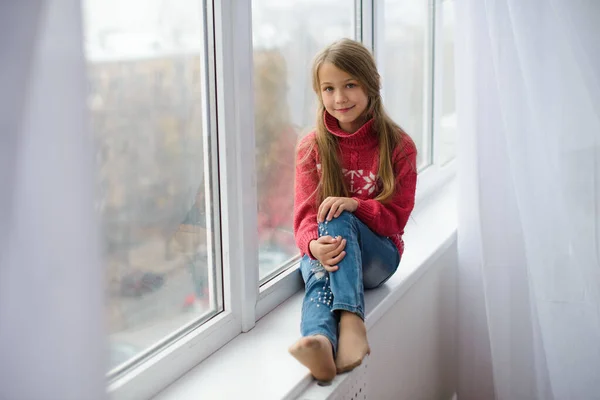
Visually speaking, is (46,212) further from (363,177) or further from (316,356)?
(363,177)

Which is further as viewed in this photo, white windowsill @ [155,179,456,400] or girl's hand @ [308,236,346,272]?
girl's hand @ [308,236,346,272]

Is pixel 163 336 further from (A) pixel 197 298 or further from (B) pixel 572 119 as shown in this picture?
(B) pixel 572 119

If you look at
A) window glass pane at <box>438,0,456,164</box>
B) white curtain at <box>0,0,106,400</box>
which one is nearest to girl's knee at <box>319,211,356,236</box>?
white curtain at <box>0,0,106,400</box>

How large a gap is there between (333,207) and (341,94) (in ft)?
0.73

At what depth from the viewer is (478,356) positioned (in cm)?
165

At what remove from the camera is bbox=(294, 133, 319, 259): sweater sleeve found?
120 centimetres

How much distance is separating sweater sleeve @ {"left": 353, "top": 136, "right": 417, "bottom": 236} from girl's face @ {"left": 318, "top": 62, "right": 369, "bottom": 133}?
0.12 m

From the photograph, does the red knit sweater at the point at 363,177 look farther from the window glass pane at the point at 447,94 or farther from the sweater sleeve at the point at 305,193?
the window glass pane at the point at 447,94

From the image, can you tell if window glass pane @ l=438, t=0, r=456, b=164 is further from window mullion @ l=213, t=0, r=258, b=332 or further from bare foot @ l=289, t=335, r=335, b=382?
bare foot @ l=289, t=335, r=335, b=382

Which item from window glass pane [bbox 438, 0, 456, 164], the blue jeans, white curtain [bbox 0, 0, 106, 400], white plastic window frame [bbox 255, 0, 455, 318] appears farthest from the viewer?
window glass pane [bbox 438, 0, 456, 164]

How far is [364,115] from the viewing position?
1251mm

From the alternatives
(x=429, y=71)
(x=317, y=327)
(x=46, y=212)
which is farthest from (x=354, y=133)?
(x=429, y=71)

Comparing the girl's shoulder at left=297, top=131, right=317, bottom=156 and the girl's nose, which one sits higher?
the girl's nose

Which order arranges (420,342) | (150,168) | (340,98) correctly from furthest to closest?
(420,342) → (340,98) → (150,168)
